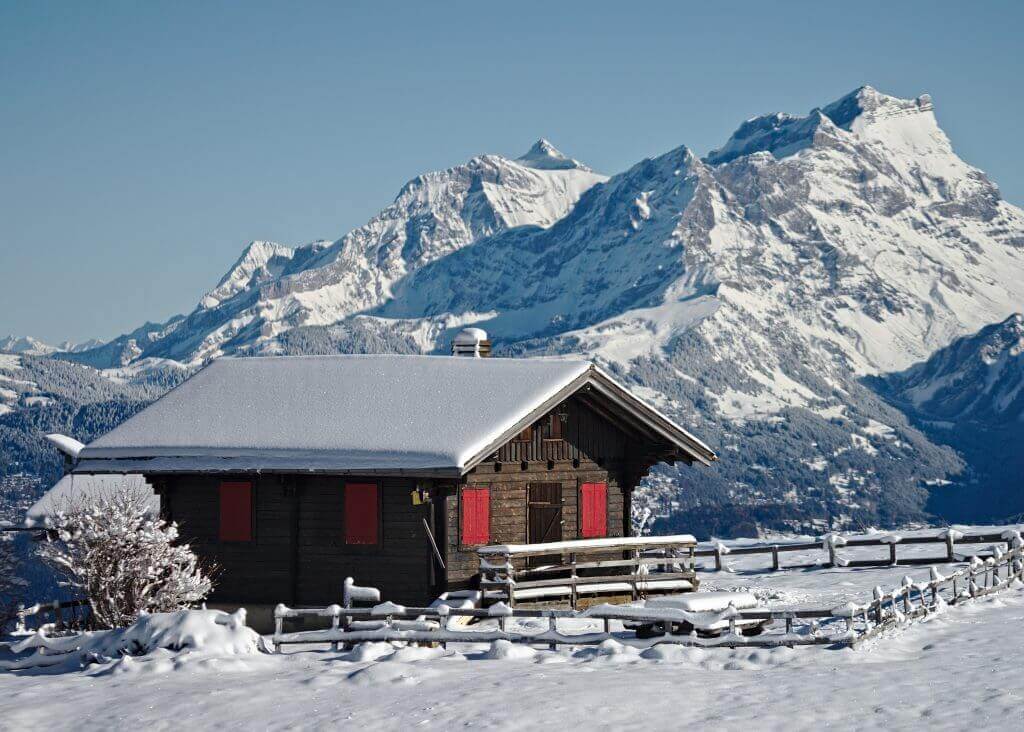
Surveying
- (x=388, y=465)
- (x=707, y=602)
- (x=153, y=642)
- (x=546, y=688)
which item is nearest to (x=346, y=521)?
(x=388, y=465)

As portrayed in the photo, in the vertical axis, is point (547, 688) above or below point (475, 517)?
below

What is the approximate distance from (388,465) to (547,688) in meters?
9.71

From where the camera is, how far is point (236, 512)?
3503 cm

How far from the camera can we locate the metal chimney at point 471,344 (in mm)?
41688

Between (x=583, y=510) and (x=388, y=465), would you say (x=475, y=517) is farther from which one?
(x=583, y=510)

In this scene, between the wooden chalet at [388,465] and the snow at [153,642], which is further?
the wooden chalet at [388,465]

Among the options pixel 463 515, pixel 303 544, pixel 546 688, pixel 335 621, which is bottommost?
pixel 546 688

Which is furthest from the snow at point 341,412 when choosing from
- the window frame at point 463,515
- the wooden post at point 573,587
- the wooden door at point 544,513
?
the wooden post at point 573,587

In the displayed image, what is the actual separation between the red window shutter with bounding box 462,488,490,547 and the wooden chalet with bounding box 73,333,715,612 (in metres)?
0.04

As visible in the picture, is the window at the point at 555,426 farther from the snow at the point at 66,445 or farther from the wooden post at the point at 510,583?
the snow at the point at 66,445

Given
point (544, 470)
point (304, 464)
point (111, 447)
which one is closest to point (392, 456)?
point (304, 464)

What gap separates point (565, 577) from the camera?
34312 mm

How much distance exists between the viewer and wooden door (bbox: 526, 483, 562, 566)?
35406 millimetres

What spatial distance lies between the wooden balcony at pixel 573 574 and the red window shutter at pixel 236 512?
5664mm
